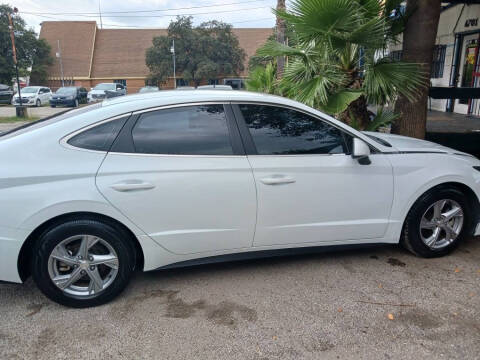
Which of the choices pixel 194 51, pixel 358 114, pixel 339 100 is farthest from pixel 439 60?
pixel 194 51

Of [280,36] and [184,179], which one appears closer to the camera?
[184,179]

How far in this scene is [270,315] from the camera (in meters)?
3.01

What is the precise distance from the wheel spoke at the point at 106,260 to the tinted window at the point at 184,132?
32.8 inches

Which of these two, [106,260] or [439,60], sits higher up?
[439,60]

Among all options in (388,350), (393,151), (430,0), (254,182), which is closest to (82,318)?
(254,182)

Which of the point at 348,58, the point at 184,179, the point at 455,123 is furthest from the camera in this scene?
the point at 455,123

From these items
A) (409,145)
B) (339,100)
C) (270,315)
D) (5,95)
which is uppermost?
(339,100)

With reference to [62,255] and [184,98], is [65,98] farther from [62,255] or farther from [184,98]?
[62,255]

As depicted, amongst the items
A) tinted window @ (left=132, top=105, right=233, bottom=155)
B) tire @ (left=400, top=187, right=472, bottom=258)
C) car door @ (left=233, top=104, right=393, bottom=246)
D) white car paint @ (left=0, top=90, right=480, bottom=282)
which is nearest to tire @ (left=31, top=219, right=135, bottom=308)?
white car paint @ (left=0, top=90, right=480, bottom=282)

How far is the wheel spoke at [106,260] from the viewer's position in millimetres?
3072

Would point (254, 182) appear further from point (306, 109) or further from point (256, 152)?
point (306, 109)

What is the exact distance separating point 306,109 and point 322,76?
2.22 meters

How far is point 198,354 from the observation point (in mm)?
2607

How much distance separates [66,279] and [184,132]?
4.64 ft
